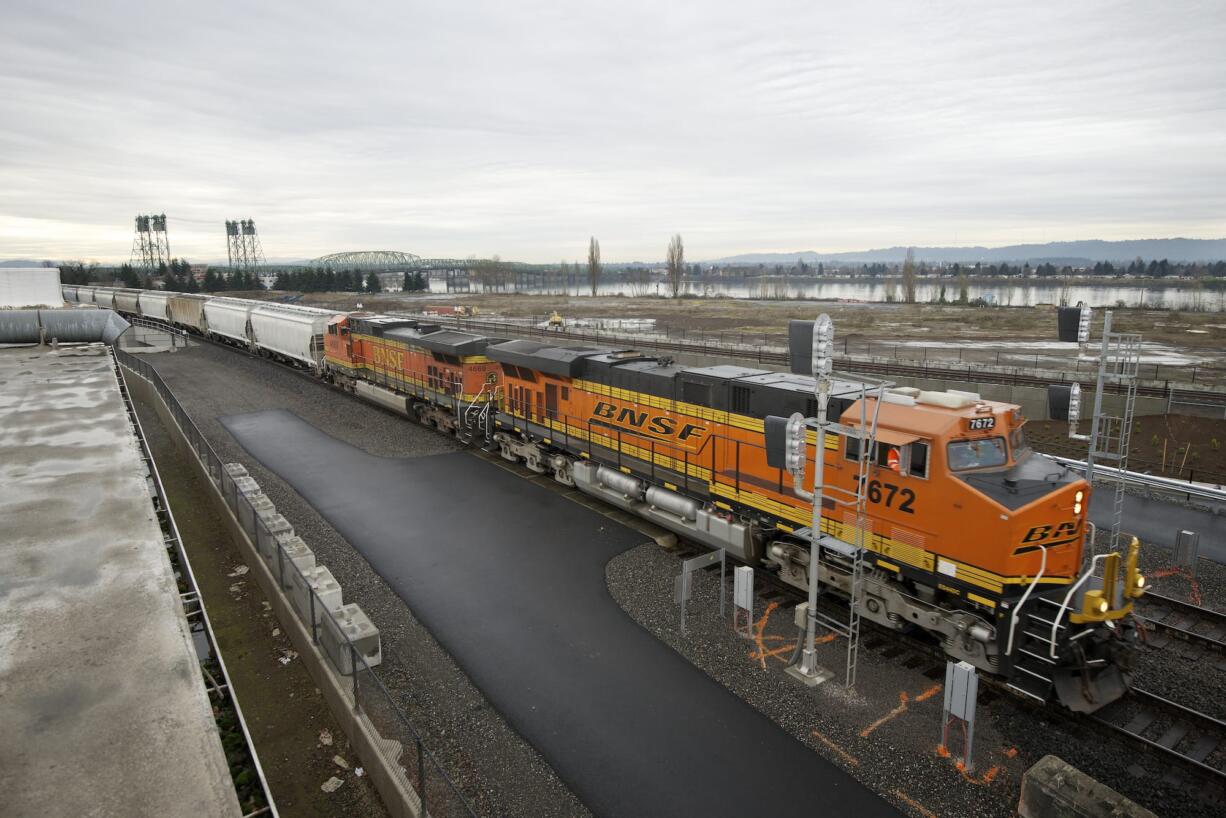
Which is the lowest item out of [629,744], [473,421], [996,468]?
[629,744]

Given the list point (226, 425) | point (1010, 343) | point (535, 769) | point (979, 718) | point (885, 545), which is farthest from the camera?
point (1010, 343)

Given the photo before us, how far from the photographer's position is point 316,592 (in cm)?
893

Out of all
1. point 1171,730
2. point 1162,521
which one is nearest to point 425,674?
point 1171,730

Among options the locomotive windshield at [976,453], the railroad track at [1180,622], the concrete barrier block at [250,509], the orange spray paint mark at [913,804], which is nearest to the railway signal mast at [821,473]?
the locomotive windshield at [976,453]

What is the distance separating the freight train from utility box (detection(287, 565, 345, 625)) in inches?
256

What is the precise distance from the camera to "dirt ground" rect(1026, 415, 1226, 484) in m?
19.1

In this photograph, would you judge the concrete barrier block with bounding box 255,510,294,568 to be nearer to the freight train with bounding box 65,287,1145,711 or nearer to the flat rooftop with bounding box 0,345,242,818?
the flat rooftop with bounding box 0,345,242,818

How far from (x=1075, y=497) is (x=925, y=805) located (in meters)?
4.36

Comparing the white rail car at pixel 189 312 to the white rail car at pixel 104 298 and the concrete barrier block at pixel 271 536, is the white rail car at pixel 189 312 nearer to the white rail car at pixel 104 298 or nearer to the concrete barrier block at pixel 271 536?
the white rail car at pixel 104 298

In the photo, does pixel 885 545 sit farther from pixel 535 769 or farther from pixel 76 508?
pixel 76 508

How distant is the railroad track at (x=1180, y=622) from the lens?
10047mm

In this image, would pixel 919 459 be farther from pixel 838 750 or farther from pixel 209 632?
pixel 209 632

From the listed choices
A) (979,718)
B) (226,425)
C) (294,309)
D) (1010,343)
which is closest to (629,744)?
(979,718)

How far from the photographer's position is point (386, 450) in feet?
70.3
